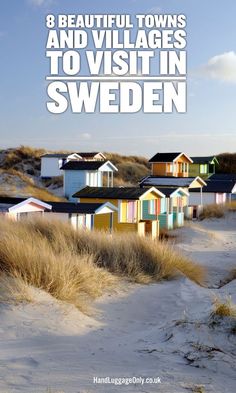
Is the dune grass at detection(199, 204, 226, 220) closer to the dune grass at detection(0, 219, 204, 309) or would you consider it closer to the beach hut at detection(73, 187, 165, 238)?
the beach hut at detection(73, 187, 165, 238)

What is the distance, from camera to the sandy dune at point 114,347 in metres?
5.73

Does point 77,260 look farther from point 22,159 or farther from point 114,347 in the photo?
point 22,159

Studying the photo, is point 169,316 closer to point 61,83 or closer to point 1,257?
point 1,257

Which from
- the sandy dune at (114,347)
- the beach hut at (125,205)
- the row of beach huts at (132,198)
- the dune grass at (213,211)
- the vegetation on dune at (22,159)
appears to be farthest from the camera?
the vegetation on dune at (22,159)

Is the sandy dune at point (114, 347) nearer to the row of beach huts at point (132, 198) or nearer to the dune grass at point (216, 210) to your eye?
the row of beach huts at point (132, 198)

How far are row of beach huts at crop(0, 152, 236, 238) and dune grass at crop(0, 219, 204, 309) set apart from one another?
2.15m

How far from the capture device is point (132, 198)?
2491 centimetres

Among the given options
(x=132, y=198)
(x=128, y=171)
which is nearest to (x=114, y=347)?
(x=132, y=198)

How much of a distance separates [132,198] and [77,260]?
46.6ft

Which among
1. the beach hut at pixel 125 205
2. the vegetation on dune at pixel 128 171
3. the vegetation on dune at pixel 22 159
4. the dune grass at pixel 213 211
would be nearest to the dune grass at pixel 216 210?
the dune grass at pixel 213 211

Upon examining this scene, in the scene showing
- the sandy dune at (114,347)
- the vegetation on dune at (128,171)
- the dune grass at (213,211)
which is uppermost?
the vegetation on dune at (128,171)

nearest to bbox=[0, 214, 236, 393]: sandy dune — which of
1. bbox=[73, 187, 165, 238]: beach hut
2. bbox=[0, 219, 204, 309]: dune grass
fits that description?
bbox=[0, 219, 204, 309]: dune grass

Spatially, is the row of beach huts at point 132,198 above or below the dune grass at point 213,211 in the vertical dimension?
above

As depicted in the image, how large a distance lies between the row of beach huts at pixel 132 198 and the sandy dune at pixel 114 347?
6681mm
